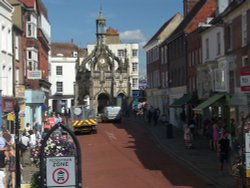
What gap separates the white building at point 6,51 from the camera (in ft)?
108

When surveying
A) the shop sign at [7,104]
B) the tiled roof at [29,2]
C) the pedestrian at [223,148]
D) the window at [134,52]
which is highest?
the window at [134,52]

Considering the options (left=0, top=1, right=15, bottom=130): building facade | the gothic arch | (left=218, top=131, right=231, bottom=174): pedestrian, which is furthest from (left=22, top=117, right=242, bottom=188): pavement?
the gothic arch

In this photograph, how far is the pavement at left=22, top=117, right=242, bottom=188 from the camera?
19.5 m

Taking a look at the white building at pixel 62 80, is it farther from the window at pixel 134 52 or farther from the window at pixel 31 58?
the window at pixel 31 58

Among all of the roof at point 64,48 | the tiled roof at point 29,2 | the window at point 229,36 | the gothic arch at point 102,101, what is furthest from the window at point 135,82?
the window at point 229,36

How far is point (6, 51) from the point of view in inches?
1346

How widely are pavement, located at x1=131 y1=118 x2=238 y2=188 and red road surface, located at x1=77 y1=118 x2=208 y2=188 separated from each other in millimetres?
458

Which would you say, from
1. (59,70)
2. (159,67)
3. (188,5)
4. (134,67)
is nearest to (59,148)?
(188,5)

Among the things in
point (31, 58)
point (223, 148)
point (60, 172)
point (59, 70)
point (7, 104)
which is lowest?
point (223, 148)

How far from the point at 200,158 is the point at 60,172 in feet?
52.1

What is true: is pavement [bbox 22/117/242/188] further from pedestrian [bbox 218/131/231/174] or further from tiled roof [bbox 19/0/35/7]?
tiled roof [bbox 19/0/35/7]

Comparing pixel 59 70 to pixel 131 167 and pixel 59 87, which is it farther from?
pixel 131 167

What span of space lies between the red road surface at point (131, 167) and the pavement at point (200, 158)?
1.50ft

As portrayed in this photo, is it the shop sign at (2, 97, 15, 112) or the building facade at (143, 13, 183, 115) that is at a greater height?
the building facade at (143, 13, 183, 115)
